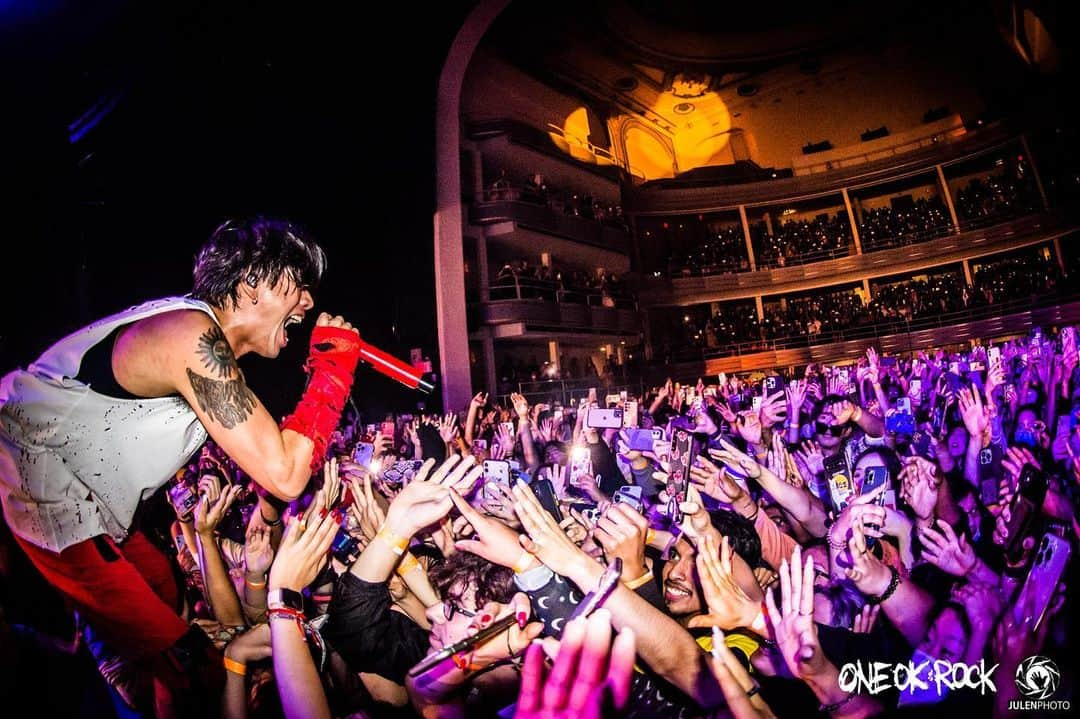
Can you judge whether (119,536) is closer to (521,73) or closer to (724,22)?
(521,73)

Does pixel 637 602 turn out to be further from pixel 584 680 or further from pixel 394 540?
pixel 394 540

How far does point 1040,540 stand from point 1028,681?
489mm

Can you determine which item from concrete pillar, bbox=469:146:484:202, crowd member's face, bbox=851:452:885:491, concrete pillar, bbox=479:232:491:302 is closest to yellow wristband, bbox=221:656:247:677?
crowd member's face, bbox=851:452:885:491

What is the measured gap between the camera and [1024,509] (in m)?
2.35

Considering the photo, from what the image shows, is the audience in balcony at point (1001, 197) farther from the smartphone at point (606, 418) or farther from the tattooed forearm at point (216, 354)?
the tattooed forearm at point (216, 354)

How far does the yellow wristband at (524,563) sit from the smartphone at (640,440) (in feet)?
8.06

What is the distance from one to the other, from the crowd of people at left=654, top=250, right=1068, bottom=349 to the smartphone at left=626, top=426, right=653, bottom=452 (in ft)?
58.0

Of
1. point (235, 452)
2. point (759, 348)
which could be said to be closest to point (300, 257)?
point (235, 452)

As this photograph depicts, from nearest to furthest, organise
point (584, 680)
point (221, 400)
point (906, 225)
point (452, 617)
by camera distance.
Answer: point (584, 680), point (221, 400), point (452, 617), point (906, 225)

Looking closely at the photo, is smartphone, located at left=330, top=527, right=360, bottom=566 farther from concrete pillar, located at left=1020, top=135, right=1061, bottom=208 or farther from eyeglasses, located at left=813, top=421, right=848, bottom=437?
concrete pillar, located at left=1020, top=135, right=1061, bottom=208

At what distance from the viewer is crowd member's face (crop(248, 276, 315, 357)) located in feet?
7.54

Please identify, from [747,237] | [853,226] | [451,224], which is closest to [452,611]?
[451,224]

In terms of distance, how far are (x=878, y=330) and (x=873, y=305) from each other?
3.39 ft

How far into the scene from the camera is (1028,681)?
1558 mm
